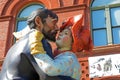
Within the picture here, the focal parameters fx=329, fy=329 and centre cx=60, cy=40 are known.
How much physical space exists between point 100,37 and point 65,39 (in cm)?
936

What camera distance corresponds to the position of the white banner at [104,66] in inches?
420

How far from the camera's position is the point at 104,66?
10766 millimetres

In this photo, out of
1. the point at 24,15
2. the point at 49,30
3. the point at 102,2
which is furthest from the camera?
the point at 24,15

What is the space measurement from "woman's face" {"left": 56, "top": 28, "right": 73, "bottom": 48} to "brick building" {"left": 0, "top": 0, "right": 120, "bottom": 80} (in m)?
8.27

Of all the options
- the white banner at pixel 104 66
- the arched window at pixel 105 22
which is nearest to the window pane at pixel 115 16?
the arched window at pixel 105 22

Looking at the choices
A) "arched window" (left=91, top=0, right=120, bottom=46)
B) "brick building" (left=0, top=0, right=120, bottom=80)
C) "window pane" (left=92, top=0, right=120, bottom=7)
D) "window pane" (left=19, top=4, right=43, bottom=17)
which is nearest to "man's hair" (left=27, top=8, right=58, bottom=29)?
"brick building" (left=0, top=0, right=120, bottom=80)

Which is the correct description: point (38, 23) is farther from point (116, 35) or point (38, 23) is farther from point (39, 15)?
point (116, 35)

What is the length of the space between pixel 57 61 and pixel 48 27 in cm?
30

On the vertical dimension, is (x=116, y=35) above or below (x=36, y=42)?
above

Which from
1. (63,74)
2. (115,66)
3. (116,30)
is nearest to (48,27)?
(63,74)

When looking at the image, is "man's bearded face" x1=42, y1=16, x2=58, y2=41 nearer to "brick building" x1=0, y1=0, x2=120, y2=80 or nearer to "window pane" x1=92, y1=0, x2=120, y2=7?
"brick building" x1=0, y1=0, x2=120, y2=80

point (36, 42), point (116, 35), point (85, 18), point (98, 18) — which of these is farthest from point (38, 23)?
point (98, 18)

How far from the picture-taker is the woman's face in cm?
253

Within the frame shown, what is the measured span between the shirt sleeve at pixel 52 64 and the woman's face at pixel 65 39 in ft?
0.70
